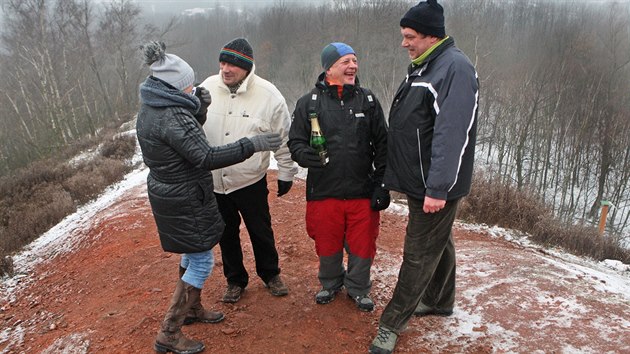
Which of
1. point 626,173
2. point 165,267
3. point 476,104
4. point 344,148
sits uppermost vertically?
point 476,104

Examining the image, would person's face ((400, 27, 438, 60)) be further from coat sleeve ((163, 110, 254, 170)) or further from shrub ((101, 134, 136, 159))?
shrub ((101, 134, 136, 159))

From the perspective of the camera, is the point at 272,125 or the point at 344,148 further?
the point at 272,125

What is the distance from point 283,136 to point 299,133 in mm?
230

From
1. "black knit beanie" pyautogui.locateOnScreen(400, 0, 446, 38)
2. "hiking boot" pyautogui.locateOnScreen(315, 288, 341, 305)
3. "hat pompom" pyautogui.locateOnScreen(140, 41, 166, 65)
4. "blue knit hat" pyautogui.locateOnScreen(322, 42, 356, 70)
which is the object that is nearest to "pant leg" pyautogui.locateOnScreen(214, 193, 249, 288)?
"hiking boot" pyautogui.locateOnScreen(315, 288, 341, 305)

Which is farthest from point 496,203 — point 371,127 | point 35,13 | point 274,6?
point 274,6

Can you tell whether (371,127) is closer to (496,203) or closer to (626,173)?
(496,203)

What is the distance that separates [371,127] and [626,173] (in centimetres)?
2538

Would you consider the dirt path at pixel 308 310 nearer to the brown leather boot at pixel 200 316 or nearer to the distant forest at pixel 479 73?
the brown leather boot at pixel 200 316

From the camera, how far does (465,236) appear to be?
5.82m

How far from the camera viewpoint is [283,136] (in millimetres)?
3346

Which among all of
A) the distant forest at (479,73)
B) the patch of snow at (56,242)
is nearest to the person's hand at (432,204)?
the patch of snow at (56,242)

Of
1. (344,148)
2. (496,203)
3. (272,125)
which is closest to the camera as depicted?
(344,148)

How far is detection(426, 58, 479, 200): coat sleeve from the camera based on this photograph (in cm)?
241

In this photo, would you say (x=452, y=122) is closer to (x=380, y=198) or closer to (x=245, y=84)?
(x=380, y=198)
